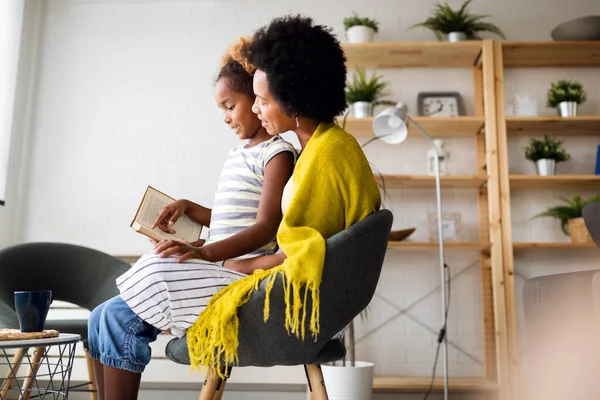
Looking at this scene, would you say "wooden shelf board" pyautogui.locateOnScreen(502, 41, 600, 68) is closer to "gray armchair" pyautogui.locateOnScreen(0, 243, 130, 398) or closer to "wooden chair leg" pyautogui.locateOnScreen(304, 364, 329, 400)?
"gray armchair" pyautogui.locateOnScreen(0, 243, 130, 398)

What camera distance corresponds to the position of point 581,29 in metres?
3.14

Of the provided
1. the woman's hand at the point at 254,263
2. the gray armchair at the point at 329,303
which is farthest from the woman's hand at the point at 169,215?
the gray armchair at the point at 329,303

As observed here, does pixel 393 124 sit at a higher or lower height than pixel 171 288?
higher

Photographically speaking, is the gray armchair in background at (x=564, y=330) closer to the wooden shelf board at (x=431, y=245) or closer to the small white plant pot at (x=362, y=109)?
the wooden shelf board at (x=431, y=245)

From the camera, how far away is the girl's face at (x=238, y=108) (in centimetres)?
151

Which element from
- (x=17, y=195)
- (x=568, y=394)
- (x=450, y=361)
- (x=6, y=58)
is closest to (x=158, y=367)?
(x=17, y=195)

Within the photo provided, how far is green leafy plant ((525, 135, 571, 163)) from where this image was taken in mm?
3086

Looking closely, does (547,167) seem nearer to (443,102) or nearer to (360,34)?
(443,102)

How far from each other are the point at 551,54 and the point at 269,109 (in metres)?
2.46

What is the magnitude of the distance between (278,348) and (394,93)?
8.05 ft

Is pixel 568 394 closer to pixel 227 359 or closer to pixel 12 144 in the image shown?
pixel 227 359

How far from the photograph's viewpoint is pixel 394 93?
133 inches

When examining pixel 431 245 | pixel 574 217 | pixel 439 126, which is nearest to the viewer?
pixel 431 245

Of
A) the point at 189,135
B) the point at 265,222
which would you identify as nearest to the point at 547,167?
the point at 189,135
